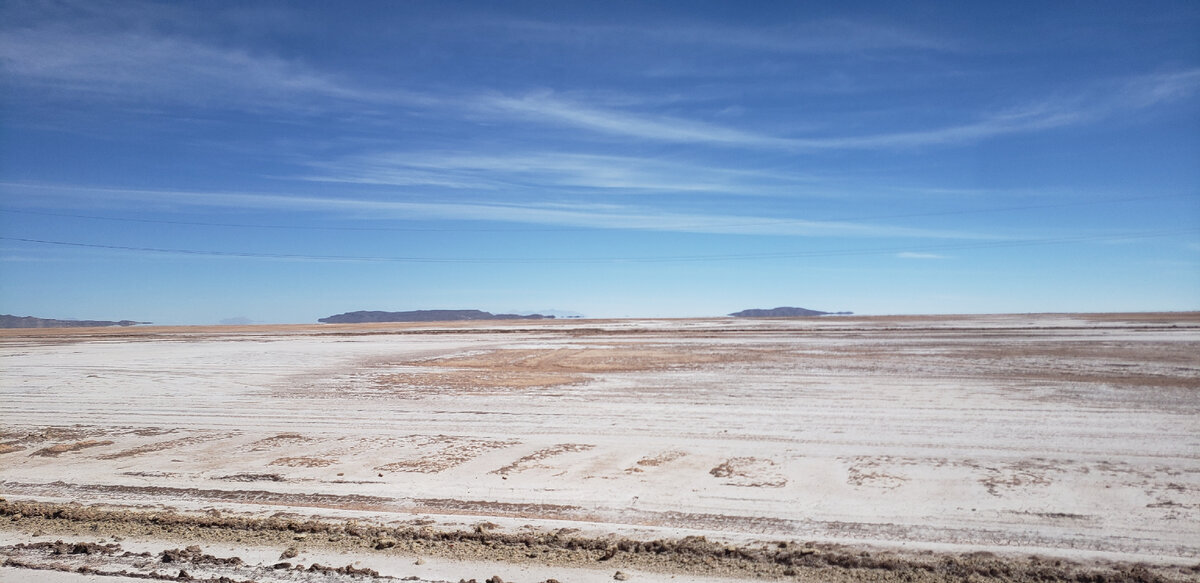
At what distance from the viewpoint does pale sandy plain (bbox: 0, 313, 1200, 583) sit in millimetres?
6617

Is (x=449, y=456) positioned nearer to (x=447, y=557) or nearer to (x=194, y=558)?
(x=447, y=557)

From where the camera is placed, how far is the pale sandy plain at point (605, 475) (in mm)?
6617

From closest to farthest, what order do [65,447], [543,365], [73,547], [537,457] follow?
[73,547]
[537,457]
[65,447]
[543,365]

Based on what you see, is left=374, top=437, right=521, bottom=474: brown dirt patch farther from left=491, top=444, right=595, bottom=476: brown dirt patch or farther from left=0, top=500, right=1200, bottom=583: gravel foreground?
left=0, top=500, right=1200, bottom=583: gravel foreground

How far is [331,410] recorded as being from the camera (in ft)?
51.7

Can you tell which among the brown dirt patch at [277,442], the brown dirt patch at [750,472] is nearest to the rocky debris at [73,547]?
the brown dirt patch at [277,442]

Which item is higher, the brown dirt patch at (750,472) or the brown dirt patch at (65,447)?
the brown dirt patch at (65,447)

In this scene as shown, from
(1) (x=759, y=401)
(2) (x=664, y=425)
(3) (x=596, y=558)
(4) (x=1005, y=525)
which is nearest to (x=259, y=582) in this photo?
(3) (x=596, y=558)

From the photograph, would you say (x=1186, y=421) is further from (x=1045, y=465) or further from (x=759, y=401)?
(x=759, y=401)

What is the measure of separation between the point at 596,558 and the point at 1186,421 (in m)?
11.3

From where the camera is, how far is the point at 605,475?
9555mm

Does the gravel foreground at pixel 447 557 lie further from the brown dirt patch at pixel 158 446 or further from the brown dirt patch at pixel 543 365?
the brown dirt patch at pixel 543 365

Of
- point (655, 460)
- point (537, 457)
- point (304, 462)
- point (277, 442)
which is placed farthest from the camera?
point (277, 442)

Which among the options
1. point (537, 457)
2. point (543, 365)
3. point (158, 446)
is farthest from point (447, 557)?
point (543, 365)
